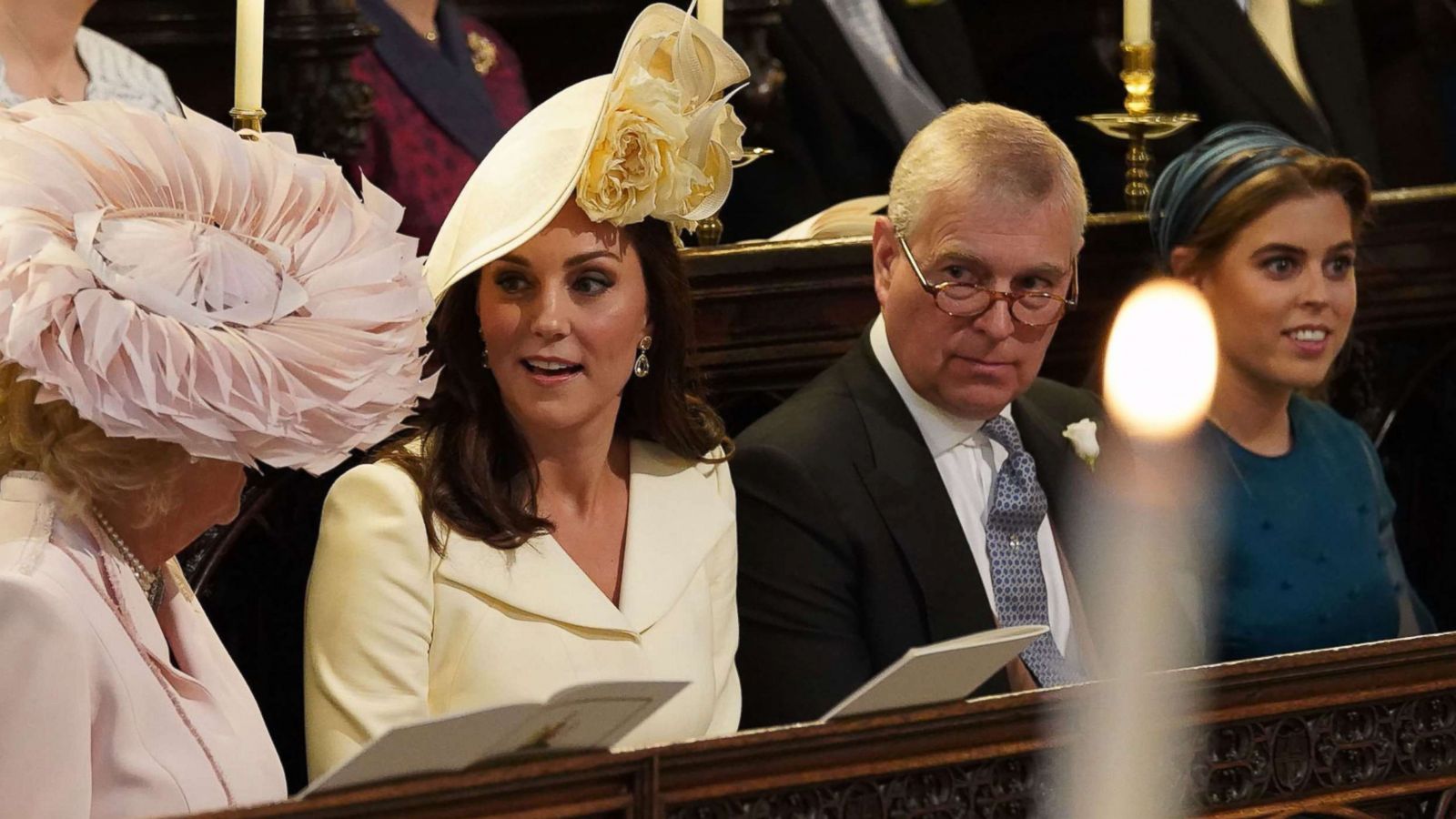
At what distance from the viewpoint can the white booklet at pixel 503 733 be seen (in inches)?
55.6

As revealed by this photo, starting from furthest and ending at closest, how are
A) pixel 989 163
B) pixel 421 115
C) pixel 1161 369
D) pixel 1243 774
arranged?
pixel 421 115 < pixel 989 163 < pixel 1243 774 < pixel 1161 369

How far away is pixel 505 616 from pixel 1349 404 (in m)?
1.86

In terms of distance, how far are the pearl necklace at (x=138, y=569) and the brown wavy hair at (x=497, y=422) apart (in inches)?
16.7

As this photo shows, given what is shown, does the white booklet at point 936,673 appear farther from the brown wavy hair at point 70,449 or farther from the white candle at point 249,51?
the white candle at point 249,51

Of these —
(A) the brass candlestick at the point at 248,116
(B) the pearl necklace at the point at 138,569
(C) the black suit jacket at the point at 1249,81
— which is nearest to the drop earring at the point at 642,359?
(A) the brass candlestick at the point at 248,116

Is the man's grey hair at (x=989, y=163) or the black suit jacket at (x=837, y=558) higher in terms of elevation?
the man's grey hair at (x=989, y=163)

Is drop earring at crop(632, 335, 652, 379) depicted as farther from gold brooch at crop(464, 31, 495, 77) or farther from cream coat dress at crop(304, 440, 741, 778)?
gold brooch at crop(464, 31, 495, 77)

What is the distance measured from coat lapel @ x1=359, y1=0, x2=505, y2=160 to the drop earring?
Result: 2.21ft

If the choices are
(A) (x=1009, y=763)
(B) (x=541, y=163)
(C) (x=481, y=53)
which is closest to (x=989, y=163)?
(B) (x=541, y=163)

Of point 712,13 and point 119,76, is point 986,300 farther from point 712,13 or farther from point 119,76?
point 119,76

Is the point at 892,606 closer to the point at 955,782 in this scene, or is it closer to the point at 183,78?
the point at 955,782

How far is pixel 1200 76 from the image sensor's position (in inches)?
153

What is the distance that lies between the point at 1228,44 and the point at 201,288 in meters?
2.57

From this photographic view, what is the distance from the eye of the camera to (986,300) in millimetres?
2658
